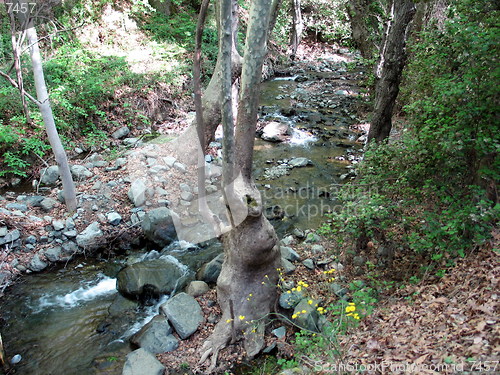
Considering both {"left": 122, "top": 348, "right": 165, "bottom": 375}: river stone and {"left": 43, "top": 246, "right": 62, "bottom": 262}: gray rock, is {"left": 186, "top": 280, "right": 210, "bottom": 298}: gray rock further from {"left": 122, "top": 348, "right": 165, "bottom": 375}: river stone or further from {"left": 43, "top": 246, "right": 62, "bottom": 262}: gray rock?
{"left": 43, "top": 246, "right": 62, "bottom": 262}: gray rock

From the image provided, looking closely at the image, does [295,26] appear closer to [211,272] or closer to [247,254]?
[211,272]

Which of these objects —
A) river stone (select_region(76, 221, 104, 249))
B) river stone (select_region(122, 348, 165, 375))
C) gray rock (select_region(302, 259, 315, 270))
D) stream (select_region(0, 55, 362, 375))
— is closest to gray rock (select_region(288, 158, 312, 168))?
stream (select_region(0, 55, 362, 375))

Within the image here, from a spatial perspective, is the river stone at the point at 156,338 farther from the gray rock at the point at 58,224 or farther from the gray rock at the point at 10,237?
the gray rock at the point at 10,237

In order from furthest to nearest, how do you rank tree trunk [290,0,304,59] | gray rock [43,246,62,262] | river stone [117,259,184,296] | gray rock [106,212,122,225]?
1. tree trunk [290,0,304,59]
2. gray rock [106,212,122,225]
3. gray rock [43,246,62,262]
4. river stone [117,259,184,296]

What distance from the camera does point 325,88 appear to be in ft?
54.3

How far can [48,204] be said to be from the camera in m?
7.30

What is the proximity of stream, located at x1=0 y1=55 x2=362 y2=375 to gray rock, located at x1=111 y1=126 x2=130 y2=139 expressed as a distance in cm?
393

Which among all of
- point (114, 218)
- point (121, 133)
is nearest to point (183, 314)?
point (114, 218)

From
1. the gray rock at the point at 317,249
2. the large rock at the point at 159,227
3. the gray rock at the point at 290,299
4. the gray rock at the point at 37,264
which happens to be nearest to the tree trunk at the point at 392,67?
the gray rock at the point at 317,249

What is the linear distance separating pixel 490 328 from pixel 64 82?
11.0 m

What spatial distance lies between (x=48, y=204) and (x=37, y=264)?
Answer: 153 centimetres

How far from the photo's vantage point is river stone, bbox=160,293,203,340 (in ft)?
15.8

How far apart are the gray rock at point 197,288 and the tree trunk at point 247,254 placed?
1.72ft

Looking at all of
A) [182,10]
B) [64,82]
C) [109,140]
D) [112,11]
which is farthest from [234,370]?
[182,10]
